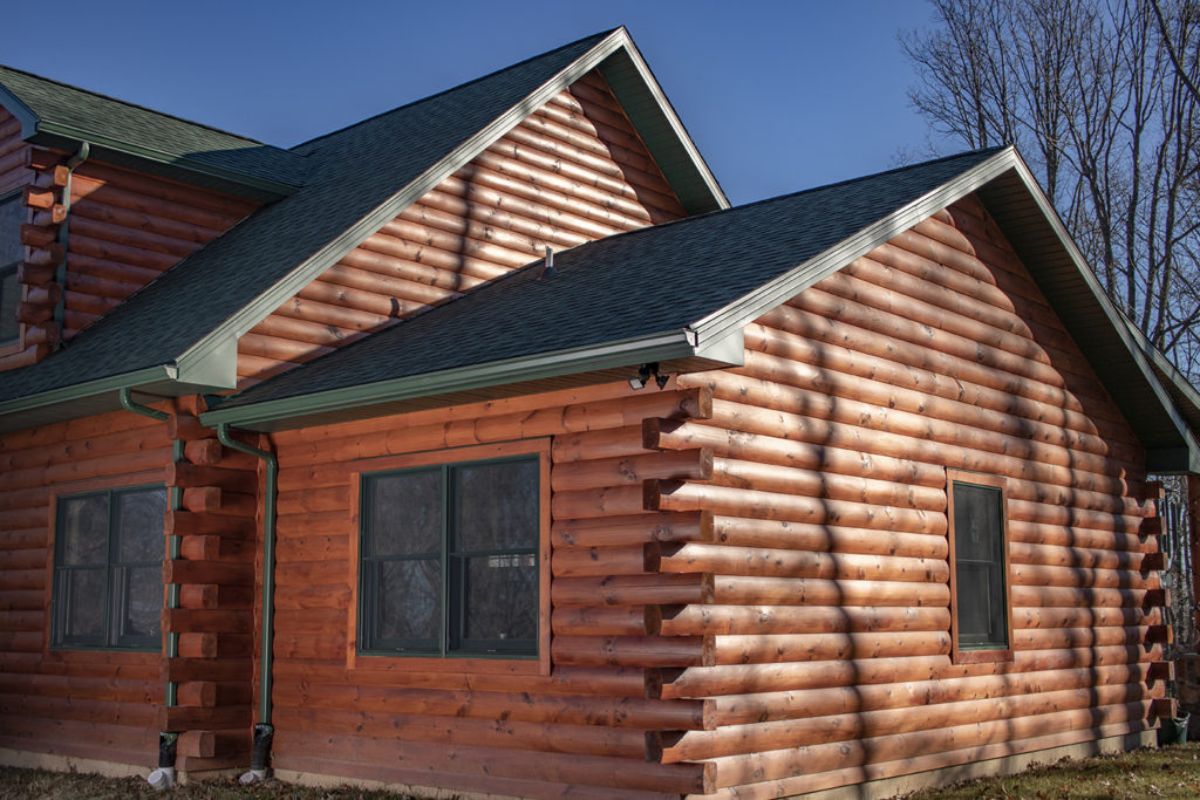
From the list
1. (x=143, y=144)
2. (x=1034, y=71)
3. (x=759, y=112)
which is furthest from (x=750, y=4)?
(x=143, y=144)

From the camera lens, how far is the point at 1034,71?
27062 millimetres

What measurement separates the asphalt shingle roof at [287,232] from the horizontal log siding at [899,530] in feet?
15.4

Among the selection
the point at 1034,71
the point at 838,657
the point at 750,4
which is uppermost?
the point at 750,4

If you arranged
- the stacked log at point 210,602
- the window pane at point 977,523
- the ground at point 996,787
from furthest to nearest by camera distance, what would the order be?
the window pane at point 977,523 → the stacked log at point 210,602 → the ground at point 996,787

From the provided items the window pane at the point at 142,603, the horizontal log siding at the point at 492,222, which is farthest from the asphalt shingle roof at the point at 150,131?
the window pane at the point at 142,603

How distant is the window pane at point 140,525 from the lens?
12.6 m

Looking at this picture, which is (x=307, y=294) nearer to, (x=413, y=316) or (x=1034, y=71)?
(x=413, y=316)

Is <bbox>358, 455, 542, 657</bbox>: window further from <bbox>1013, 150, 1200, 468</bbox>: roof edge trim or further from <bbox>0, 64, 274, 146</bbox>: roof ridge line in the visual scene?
<bbox>0, 64, 274, 146</bbox>: roof ridge line

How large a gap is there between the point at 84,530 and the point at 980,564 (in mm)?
8489

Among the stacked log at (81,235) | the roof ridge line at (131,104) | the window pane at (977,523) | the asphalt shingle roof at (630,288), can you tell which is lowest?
the window pane at (977,523)

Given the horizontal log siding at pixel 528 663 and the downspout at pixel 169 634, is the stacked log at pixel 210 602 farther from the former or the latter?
the horizontal log siding at pixel 528 663

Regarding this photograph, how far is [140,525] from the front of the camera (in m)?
12.8

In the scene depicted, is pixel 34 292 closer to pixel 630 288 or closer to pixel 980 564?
pixel 630 288

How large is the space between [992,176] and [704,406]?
4708mm
